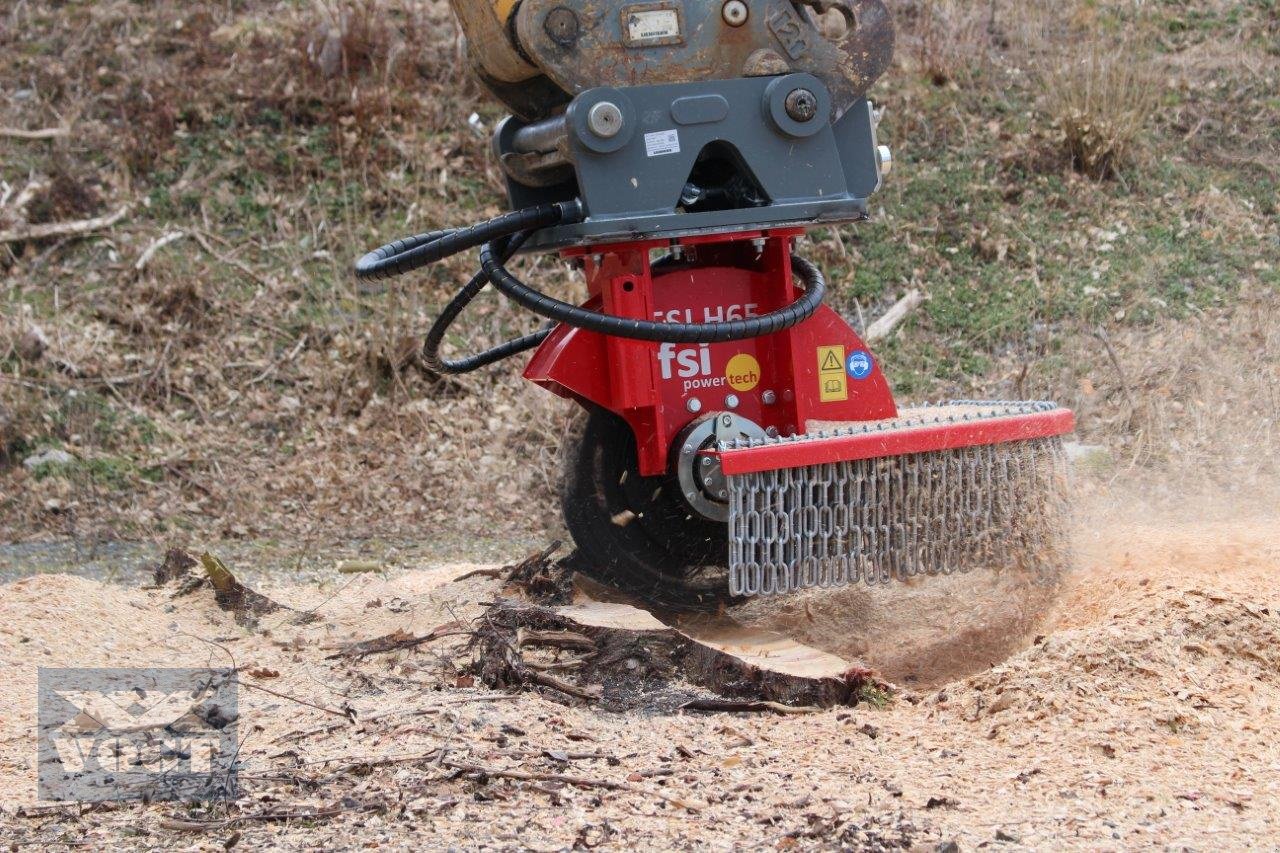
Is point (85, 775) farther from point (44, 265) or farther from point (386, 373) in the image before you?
point (44, 265)

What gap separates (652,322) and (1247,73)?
6612mm

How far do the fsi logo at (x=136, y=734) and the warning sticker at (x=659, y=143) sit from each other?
1.76 m

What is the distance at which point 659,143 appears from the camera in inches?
144

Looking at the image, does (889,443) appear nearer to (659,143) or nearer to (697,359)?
(697,359)

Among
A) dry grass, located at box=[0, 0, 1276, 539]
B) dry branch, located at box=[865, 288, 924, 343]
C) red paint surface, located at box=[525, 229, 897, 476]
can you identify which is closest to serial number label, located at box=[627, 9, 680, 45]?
red paint surface, located at box=[525, 229, 897, 476]

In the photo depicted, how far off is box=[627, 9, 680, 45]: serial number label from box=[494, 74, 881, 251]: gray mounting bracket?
6.2 inches

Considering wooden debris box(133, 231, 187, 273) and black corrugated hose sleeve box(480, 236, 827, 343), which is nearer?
black corrugated hose sleeve box(480, 236, 827, 343)

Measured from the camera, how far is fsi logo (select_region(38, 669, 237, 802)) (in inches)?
111

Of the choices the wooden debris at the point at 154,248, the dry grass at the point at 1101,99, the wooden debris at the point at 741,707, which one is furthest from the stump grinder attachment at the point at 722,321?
the dry grass at the point at 1101,99

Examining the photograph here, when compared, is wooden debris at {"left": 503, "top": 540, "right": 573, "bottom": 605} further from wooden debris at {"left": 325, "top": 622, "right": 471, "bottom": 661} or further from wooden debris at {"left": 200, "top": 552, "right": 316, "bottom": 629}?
wooden debris at {"left": 200, "top": 552, "right": 316, "bottom": 629}

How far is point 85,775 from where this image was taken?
9.58 ft

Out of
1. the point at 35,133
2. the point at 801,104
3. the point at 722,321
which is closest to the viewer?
the point at 801,104

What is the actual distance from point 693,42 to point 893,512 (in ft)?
4.55

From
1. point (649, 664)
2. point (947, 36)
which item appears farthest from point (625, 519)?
point (947, 36)
